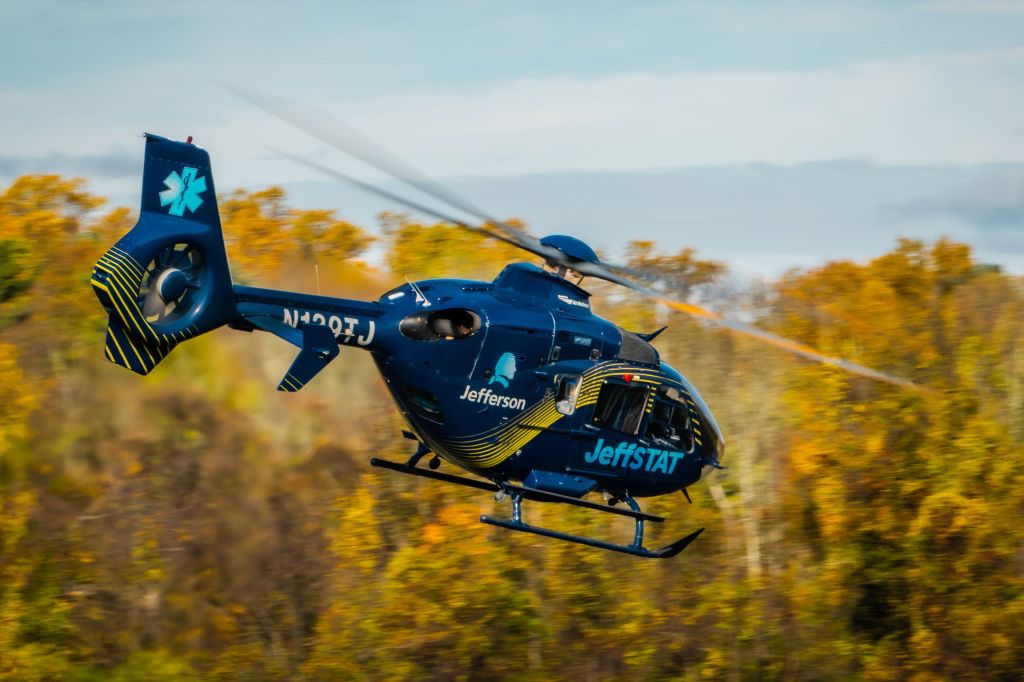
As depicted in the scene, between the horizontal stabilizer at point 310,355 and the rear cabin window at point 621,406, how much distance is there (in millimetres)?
3073

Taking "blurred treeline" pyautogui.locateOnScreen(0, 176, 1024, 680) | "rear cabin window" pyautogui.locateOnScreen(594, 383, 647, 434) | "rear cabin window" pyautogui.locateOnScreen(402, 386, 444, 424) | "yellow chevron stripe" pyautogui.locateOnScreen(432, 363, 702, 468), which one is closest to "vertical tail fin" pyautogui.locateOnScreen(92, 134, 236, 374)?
"rear cabin window" pyautogui.locateOnScreen(402, 386, 444, 424)

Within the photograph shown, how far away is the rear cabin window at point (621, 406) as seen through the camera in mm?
15258

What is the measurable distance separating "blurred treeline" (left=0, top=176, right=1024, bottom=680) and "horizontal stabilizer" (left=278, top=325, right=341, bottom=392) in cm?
1466

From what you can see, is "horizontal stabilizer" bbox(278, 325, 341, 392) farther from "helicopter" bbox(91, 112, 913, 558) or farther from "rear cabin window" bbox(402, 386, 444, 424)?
"rear cabin window" bbox(402, 386, 444, 424)

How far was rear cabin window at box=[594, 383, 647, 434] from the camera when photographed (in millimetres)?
15258

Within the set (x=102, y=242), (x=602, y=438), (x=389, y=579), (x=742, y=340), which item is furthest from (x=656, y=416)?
(x=102, y=242)

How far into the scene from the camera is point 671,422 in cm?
1582

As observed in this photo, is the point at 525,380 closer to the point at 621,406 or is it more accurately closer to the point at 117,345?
the point at 621,406

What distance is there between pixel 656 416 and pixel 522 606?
18528 mm

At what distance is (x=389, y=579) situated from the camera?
32125 millimetres

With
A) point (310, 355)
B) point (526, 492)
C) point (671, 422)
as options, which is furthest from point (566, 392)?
point (310, 355)

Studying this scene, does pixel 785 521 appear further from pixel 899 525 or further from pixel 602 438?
pixel 602 438

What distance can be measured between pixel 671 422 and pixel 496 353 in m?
2.37

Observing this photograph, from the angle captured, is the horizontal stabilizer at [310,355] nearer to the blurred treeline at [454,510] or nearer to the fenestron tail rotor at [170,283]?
the fenestron tail rotor at [170,283]
